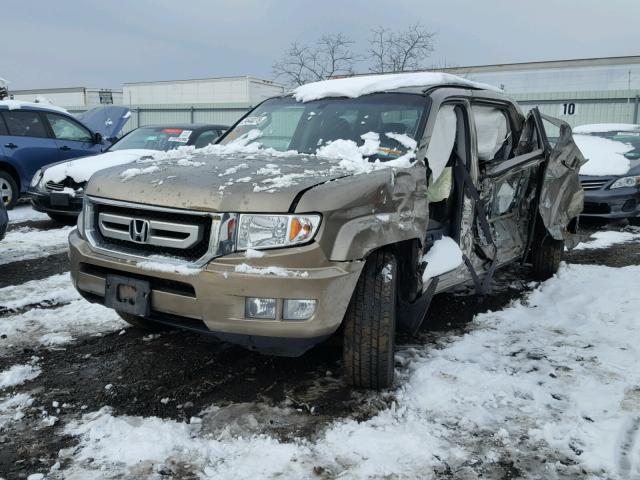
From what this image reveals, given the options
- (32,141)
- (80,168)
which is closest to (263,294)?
(80,168)

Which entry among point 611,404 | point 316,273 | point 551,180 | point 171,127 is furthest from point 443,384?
point 171,127

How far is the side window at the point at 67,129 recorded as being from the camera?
10250mm

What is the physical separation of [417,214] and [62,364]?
93.8 inches

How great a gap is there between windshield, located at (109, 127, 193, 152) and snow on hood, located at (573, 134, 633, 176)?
20.4 ft

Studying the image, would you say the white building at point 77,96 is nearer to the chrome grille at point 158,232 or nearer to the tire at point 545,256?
Result: the tire at point 545,256

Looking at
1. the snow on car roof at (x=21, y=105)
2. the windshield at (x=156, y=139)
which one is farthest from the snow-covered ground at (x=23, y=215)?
the snow on car roof at (x=21, y=105)

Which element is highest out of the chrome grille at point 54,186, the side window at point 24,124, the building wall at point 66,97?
the building wall at point 66,97

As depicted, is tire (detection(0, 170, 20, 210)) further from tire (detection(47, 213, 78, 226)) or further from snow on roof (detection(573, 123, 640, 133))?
snow on roof (detection(573, 123, 640, 133))

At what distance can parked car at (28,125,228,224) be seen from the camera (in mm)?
7906

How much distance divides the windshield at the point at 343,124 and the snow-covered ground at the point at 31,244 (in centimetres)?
335

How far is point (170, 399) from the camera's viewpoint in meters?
3.18

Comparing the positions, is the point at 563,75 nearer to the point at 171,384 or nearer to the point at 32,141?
the point at 32,141

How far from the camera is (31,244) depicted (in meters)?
7.16

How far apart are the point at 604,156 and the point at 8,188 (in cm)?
965
